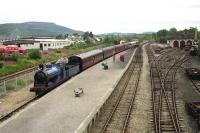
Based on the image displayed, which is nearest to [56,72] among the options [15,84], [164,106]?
[15,84]

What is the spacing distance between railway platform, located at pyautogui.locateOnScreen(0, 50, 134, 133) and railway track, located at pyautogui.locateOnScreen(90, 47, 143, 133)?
690 millimetres

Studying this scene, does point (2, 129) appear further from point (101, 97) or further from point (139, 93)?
point (139, 93)

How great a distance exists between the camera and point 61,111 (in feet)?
74.8

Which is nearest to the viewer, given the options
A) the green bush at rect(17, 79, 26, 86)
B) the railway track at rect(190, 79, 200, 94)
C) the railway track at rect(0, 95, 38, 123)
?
the railway track at rect(0, 95, 38, 123)

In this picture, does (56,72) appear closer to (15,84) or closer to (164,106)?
(15,84)

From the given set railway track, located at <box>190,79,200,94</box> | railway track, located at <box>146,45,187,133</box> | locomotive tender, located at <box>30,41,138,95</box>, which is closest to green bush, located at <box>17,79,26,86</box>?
locomotive tender, located at <box>30,41,138,95</box>

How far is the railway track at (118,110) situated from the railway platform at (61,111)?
0.69 meters

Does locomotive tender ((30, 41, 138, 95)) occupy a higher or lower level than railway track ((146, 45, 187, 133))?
higher

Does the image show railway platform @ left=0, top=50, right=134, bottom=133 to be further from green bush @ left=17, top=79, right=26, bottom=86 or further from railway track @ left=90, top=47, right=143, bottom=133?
green bush @ left=17, top=79, right=26, bottom=86

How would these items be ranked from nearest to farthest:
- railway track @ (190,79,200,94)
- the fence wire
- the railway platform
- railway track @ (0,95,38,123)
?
the railway platform
railway track @ (0,95,38,123)
the fence wire
railway track @ (190,79,200,94)

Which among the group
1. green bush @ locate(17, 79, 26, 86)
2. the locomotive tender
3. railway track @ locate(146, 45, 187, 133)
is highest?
the locomotive tender

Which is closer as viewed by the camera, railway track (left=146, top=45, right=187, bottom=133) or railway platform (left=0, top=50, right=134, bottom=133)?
railway platform (left=0, top=50, right=134, bottom=133)

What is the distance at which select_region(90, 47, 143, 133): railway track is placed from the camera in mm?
20406

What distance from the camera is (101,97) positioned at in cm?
2694
